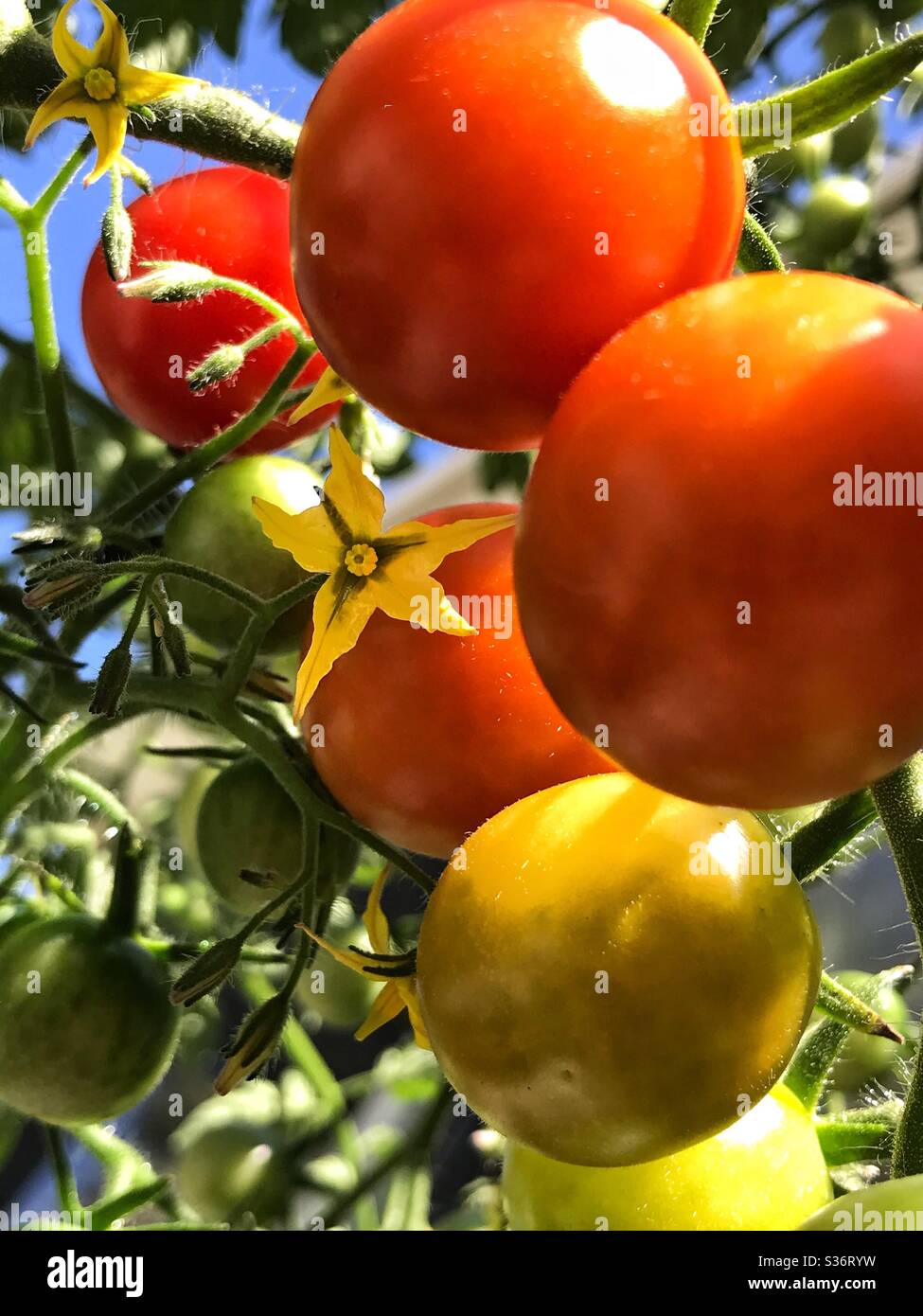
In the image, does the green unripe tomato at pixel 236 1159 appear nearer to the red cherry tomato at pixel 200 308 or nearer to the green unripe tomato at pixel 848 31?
the red cherry tomato at pixel 200 308

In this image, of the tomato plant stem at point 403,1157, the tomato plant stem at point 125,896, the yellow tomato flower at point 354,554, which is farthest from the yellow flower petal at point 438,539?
the tomato plant stem at point 403,1157

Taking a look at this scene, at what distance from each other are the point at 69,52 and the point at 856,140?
0.63 meters

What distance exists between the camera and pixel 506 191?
0.34 m

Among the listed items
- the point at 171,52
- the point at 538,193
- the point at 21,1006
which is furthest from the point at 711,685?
the point at 171,52

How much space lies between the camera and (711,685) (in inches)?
12.2

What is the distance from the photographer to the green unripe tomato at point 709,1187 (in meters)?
0.43

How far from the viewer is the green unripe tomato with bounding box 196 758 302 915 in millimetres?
584

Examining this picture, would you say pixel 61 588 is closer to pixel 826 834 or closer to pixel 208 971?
pixel 208 971

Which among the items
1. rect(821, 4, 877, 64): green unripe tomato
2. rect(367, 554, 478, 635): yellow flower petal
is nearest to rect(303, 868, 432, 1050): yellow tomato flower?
rect(367, 554, 478, 635): yellow flower petal

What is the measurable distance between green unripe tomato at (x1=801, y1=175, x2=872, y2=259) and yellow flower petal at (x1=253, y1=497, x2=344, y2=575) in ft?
1.87

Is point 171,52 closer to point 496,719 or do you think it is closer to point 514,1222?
point 496,719

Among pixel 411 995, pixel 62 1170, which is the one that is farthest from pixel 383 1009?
pixel 62 1170
